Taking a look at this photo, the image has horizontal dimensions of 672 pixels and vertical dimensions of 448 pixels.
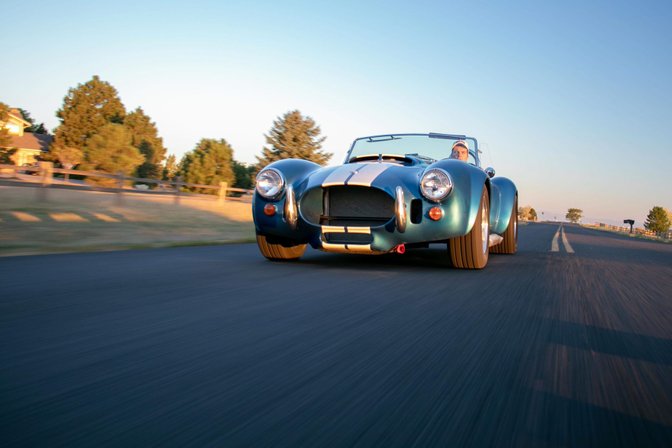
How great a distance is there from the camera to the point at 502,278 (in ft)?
15.0

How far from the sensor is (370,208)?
4.71 meters

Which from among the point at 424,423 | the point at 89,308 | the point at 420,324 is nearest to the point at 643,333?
the point at 420,324

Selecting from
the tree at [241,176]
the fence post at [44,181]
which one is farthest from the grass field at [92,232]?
the tree at [241,176]

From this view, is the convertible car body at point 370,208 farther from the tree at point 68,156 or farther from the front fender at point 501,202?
the tree at point 68,156

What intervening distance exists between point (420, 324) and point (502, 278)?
2255 millimetres

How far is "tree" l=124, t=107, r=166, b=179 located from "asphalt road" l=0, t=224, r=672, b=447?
53.0 metres

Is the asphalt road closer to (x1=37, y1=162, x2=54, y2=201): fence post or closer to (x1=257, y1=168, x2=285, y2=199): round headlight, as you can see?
(x1=257, y1=168, x2=285, y2=199): round headlight

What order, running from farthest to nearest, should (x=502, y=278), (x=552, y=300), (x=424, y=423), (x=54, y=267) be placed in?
(x=502, y=278) → (x=54, y=267) → (x=552, y=300) → (x=424, y=423)

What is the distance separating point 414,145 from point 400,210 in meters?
2.49

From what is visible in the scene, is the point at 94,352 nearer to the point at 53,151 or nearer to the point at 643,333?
the point at 643,333

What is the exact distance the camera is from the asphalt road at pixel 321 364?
1300 millimetres

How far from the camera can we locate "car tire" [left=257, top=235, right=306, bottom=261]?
17.3 ft

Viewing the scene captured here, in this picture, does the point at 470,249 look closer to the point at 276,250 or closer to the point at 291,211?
the point at 291,211

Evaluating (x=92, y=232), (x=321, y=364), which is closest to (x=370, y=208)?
(x=321, y=364)
